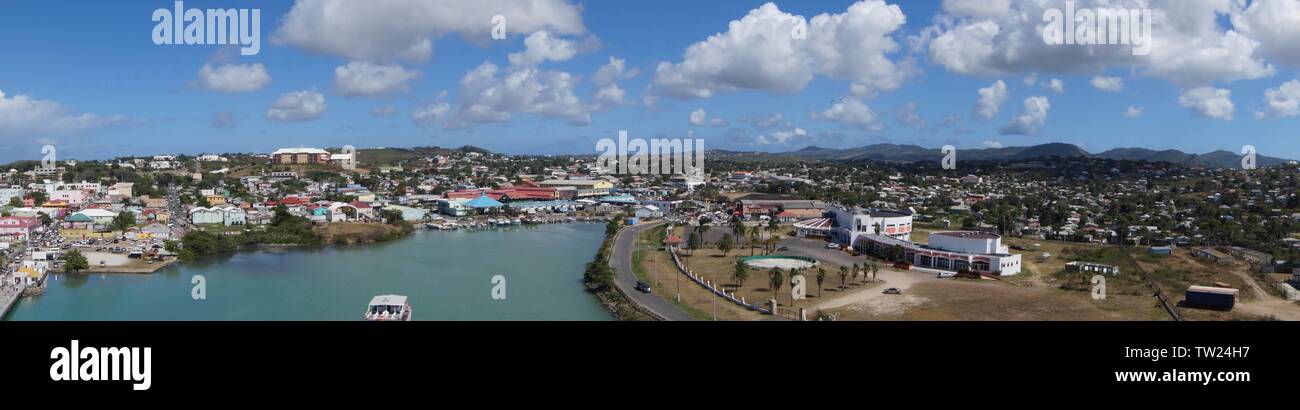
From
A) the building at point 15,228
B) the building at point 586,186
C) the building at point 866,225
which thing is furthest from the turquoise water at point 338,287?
the building at point 586,186

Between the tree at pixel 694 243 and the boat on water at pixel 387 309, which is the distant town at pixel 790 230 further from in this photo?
the boat on water at pixel 387 309

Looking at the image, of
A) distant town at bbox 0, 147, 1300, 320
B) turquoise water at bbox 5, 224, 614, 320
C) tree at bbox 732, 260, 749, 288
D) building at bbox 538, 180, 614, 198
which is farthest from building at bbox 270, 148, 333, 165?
tree at bbox 732, 260, 749, 288

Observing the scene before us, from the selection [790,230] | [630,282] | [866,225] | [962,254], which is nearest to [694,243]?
[866,225]

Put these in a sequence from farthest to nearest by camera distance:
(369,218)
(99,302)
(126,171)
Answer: (126,171) < (369,218) < (99,302)

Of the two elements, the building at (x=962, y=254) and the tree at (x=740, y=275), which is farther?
the building at (x=962, y=254)
